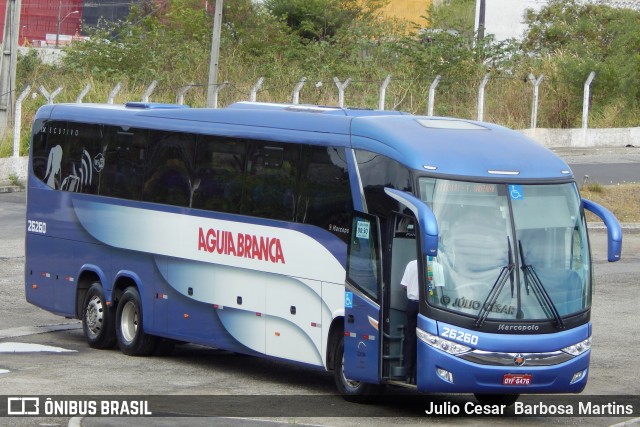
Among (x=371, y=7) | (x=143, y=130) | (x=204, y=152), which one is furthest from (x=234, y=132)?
(x=371, y=7)

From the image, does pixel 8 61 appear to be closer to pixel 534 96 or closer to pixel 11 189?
pixel 11 189

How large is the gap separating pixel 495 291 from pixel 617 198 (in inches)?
811

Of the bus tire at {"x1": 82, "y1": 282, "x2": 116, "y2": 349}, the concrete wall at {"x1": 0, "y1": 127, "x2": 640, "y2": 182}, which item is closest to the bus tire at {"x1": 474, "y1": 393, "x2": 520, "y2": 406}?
the bus tire at {"x1": 82, "y1": 282, "x2": 116, "y2": 349}

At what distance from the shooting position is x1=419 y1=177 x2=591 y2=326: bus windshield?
40.0 ft

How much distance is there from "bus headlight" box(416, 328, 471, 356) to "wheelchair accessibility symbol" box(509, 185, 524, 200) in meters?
1.60

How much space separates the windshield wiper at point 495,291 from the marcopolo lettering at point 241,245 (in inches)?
120

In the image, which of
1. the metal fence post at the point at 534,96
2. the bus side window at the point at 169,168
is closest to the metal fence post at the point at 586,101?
the metal fence post at the point at 534,96

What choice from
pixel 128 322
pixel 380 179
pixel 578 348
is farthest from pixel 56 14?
pixel 578 348

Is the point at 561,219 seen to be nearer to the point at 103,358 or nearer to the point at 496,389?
the point at 496,389

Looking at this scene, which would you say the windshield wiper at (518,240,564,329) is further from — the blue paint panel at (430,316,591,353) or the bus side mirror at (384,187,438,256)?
the bus side mirror at (384,187,438,256)

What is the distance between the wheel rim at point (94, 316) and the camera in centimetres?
1745

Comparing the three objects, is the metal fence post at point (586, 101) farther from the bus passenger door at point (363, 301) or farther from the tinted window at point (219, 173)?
the bus passenger door at point (363, 301)

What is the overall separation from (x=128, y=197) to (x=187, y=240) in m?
1.54

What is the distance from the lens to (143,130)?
17.0 m
